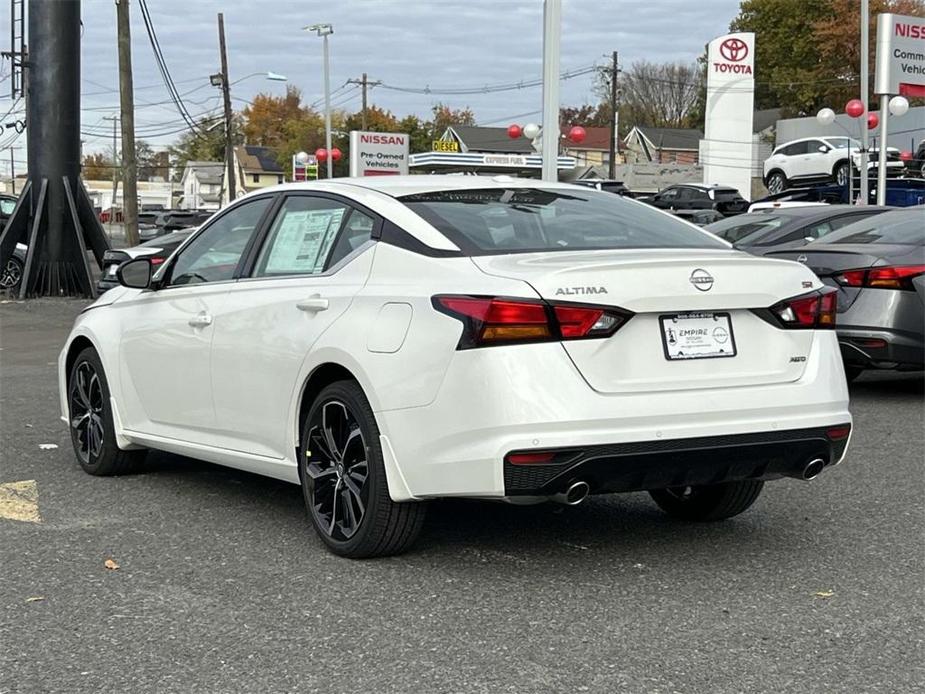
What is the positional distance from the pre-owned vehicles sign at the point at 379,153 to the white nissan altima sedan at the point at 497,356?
3425 cm

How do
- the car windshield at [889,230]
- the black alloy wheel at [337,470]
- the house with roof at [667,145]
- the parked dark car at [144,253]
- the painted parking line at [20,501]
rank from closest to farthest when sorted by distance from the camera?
1. the black alloy wheel at [337,470]
2. the painted parking line at [20,501]
3. the car windshield at [889,230]
4. the parked dark car at [144,253]
5. the house with roof at [667,145]

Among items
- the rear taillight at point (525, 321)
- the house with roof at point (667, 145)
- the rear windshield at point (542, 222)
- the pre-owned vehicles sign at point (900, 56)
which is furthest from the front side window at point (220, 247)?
the house with roof at point (667, 145)

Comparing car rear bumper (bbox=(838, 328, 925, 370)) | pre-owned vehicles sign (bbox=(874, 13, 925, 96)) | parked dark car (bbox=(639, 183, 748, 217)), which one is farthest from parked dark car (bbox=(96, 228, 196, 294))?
parked dark car (bbox=(639, 183, 748, 217))

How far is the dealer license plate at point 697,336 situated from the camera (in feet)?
14.9

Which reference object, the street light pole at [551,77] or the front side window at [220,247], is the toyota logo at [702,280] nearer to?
the front side window at [220,247]

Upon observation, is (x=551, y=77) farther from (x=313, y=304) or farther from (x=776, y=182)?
(x=776, y=182)

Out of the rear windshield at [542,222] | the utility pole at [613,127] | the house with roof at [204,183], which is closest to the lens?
the rear windshield at [542,222]

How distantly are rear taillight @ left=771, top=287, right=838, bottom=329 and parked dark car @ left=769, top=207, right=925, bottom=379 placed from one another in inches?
180

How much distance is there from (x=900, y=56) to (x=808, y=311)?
894 inches

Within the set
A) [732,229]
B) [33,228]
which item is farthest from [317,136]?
[732,229]

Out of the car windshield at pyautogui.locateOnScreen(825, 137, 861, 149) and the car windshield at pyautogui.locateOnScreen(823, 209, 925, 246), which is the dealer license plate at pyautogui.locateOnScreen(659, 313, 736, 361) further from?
the car windshield at pyautogui.locateOnScreen(825, 137, 861, 149)

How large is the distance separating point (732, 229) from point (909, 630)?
9415 millimetres

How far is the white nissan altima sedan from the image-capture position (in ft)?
14.3

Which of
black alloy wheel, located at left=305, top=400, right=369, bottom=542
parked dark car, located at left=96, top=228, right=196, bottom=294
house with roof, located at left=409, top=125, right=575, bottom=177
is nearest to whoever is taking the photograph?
black alloy wheel, located at left=305, top=400, right=369, bottom=542
